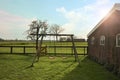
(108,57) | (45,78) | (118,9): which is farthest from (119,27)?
(45,78)

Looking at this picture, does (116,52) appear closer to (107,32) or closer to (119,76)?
(119,76)

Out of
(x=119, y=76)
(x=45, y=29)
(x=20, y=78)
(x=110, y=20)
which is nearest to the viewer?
(x=20, y=78)

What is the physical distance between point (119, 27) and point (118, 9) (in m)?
1.10

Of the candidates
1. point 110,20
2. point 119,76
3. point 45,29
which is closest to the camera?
point 119,76

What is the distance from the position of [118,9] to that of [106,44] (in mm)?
4316

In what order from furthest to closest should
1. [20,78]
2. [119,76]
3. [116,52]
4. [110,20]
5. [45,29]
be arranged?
[45,29] → [110,20] → [116,52] → [119,76] → [20,78]

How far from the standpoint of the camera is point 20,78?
10672 millimetres

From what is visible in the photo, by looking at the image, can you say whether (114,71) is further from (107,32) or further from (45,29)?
(45,29)

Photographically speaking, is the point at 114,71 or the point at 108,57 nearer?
the point at 114,71

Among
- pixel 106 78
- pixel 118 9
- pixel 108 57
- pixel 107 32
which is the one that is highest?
pixel 118 9

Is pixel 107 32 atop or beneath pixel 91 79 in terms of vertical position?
atop

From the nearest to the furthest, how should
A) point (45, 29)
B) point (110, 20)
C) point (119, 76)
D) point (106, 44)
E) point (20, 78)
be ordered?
1. point (20, 78)
2. point (119, 76)
3. point (110, 20)
4. point (106, 44)
5. point (45, 29)

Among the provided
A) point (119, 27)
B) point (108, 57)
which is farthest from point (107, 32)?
point (119, 27)

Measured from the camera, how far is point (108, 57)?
1459 centimetres
